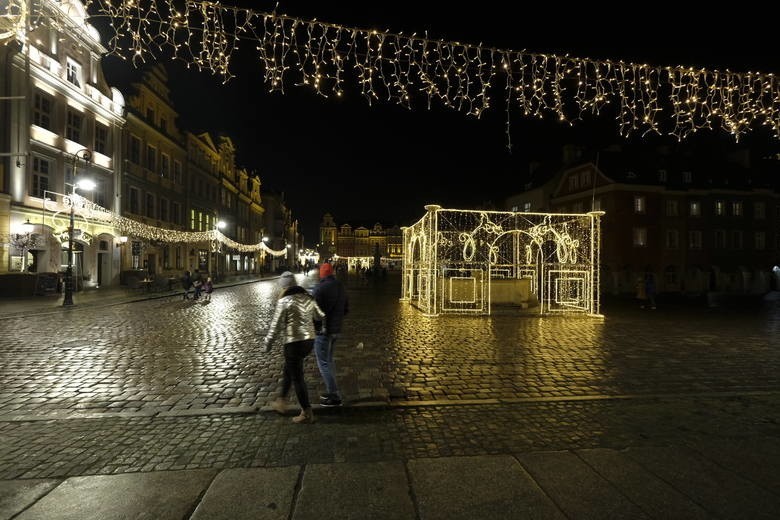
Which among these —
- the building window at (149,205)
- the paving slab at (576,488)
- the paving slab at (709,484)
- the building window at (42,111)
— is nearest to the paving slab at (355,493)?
the paving slab at (576,488)

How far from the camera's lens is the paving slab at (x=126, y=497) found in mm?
3219

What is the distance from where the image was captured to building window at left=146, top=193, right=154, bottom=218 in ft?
109

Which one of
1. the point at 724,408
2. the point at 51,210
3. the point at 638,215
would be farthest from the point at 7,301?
the point at 638,215

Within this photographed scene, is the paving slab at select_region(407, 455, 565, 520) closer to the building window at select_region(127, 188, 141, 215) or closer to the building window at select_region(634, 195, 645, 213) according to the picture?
the building window at select_region(127, 188, 141, 215)

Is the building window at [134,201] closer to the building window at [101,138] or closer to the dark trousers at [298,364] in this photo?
the building window at [101,138]

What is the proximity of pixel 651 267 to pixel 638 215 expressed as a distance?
4.80 m

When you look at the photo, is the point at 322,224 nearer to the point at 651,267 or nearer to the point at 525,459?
the point at 651,267

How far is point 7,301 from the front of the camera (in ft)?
60.5

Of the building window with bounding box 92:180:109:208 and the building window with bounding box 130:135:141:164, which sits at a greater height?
the building window with bounding box 130:135:141:164

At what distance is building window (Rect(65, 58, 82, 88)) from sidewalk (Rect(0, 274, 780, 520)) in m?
23.9

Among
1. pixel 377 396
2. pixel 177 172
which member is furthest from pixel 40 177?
pixel 377 396

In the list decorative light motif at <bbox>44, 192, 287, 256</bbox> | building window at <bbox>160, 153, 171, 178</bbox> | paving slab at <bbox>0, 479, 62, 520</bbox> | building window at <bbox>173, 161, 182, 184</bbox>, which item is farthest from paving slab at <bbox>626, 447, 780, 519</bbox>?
building window at <bbox>173, 161, 182, 184</bbox>

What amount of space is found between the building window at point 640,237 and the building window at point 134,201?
133 ft

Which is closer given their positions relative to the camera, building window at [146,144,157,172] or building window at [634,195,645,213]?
building window at [146,144,157,172]
